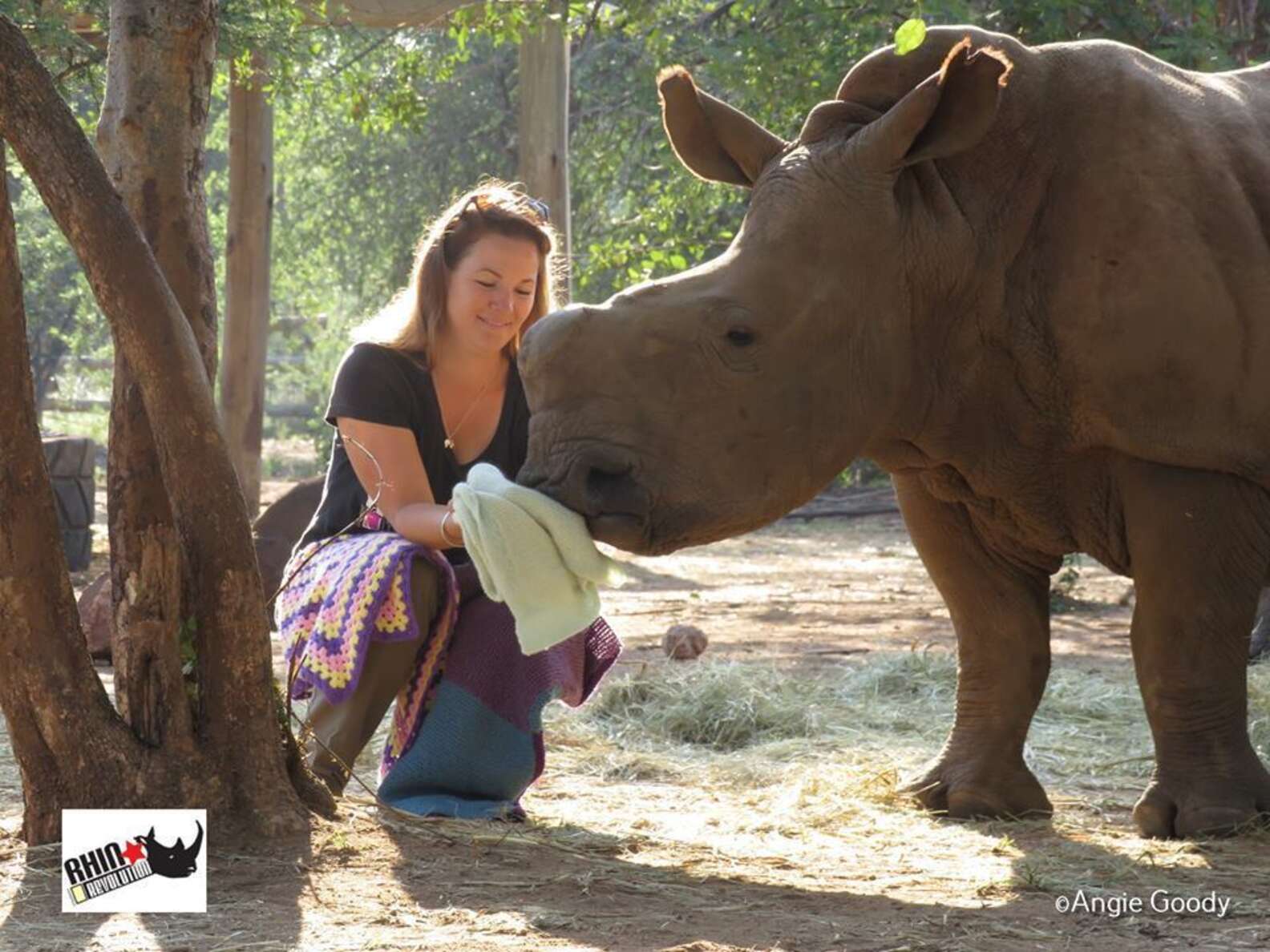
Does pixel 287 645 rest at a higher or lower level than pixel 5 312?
lower

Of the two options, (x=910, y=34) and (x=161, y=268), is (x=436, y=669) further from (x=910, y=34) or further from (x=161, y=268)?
(x=910, y=34)

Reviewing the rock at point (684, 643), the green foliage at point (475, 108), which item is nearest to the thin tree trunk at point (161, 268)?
the green foliage at point (475, 108)

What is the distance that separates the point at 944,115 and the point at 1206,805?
5.36 ft

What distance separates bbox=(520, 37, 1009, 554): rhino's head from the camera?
391 cm

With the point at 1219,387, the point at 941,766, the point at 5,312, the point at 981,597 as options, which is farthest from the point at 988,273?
the point at 5,312

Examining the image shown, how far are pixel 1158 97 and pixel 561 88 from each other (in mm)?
6188

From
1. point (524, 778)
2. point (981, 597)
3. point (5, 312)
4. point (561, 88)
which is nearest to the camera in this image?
point (5, 312)

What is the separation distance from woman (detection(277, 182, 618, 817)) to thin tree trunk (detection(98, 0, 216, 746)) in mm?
482

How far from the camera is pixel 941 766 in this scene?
5074mm

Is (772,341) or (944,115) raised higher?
(944,115)

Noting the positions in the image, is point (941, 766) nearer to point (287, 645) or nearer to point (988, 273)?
point (988, 273)

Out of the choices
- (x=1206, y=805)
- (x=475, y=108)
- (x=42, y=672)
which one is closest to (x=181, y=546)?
(x=42, y=672)

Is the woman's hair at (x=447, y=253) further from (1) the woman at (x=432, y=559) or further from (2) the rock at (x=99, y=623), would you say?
(2) the rock at (x=99, y=623)

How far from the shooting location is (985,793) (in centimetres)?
491
